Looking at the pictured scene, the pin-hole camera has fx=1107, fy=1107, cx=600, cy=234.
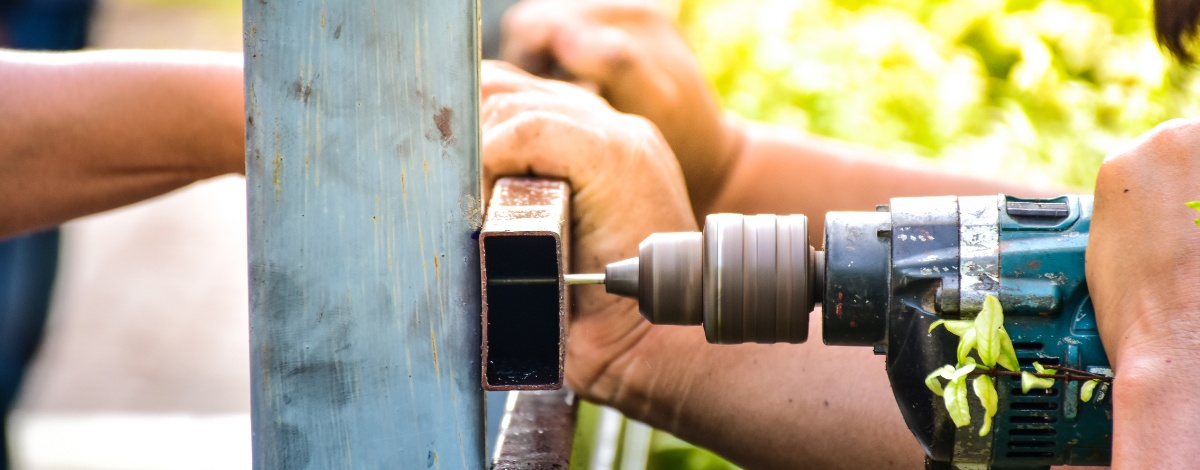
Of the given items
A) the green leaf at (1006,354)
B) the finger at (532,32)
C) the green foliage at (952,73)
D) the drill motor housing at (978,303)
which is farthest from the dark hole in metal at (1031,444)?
the green foliage at (952,73)

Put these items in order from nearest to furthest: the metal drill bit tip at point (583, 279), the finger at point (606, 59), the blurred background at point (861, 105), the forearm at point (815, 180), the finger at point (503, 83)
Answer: the metal drill bit tip at point (583, 279) < the finger at point (503, 83) < the finger at point (606, 59) < the forearm at point (815, 180) < the blurred background at point (861, 105)

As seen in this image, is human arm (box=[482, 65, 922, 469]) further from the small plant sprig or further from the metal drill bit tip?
the small plant sprig

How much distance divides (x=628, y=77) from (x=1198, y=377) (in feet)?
3.54

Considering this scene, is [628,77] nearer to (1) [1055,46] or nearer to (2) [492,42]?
(2) [492,42]

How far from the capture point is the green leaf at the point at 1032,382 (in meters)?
0.93

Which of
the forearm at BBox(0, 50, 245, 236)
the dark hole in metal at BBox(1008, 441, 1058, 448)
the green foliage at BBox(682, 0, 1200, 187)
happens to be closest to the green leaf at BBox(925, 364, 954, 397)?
the dark hole in metal at BBox(1008, 441, 1058, 448)

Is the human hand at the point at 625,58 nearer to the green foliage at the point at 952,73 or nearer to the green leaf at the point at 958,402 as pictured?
the green leaf at the point at 958,402

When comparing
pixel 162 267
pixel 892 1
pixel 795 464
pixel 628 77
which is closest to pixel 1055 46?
pixel 892 1

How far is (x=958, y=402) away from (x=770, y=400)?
1.31ft

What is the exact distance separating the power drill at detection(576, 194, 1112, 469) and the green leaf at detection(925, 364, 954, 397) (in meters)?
0.02

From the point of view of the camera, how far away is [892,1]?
13.9 ft

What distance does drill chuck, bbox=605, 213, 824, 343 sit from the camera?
3.30 ft

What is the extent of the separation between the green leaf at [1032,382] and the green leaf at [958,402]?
0.05 metres

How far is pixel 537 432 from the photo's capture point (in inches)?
50.0
